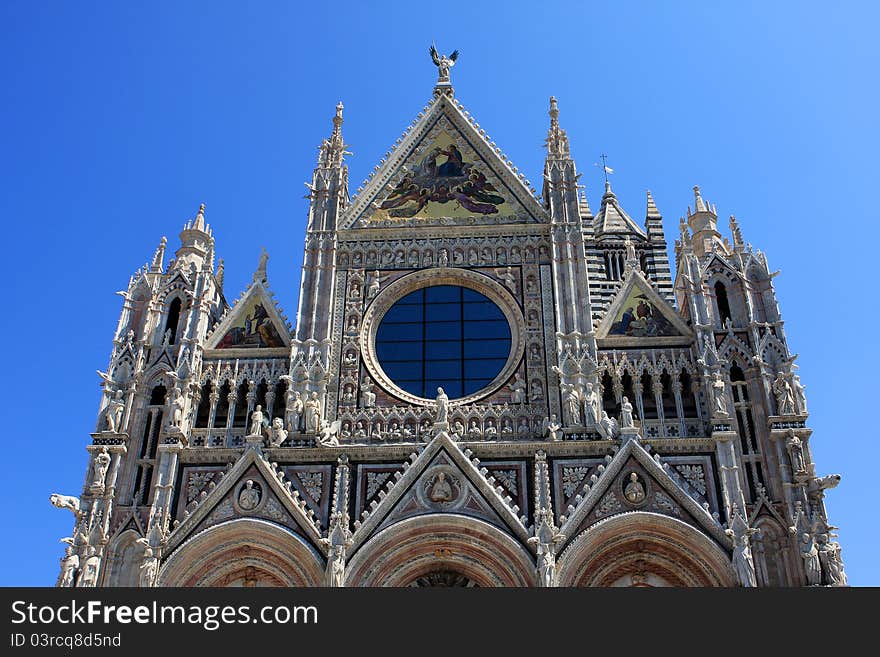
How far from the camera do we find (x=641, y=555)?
19438mm

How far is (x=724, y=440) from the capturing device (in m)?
19.9

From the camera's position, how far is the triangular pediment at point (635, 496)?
1911 cm

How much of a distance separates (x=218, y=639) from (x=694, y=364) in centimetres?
1249

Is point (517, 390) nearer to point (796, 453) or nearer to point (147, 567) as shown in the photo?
point (796, 453)

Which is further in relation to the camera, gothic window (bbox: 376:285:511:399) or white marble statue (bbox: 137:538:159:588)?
gothic window (bbox: 376:285:511:399)

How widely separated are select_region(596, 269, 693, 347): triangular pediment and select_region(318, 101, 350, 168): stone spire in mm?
8087

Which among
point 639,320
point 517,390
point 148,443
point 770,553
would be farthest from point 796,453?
point 148,443

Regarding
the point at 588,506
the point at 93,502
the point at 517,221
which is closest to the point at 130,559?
the point at 93,502

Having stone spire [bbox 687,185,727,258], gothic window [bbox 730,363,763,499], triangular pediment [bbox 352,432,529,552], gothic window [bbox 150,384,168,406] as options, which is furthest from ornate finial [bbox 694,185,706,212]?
gothic window [bbox 150,384,168,406]

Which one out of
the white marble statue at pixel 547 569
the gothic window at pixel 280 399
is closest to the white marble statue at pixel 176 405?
the gothic window at pixel 280 399

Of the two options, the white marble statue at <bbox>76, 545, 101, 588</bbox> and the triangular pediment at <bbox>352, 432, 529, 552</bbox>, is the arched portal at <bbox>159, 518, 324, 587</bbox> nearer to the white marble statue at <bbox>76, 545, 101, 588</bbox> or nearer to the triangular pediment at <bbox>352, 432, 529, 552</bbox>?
the triangular pediment at <bbox>352, 432, 529, 552</bbox>

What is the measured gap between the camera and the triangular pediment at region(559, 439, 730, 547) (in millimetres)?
19109

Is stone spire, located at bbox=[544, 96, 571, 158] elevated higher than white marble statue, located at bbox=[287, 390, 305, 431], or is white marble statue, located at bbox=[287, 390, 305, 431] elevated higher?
stone spire, located at bbox=[544, 96, 571, 158]

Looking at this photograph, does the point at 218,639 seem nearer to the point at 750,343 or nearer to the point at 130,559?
the point at 130,559
